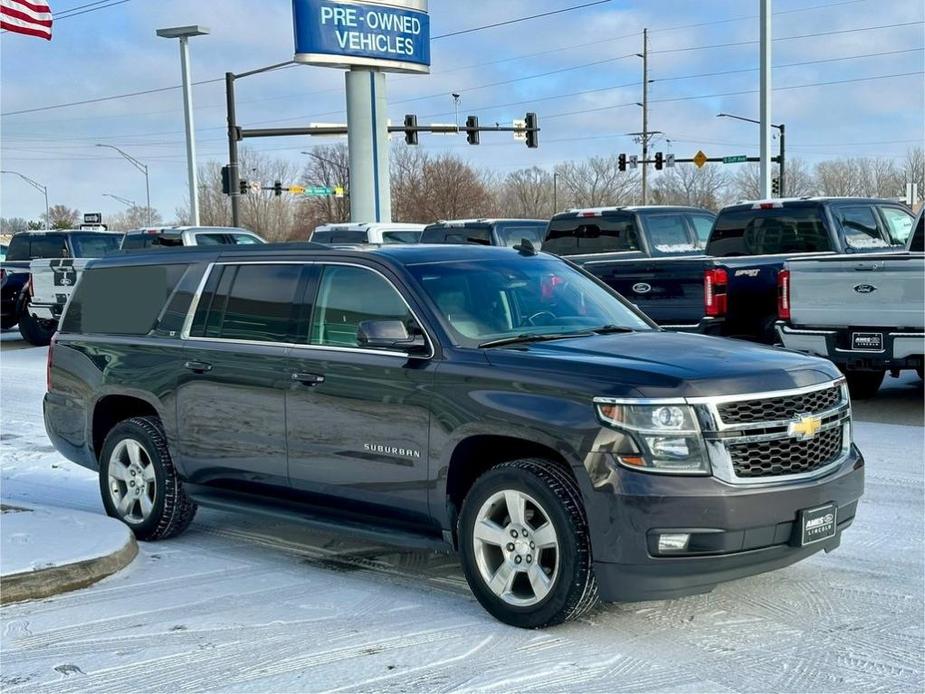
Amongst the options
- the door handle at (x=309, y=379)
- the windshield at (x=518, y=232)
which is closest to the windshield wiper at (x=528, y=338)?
the door handle at (x=309, y=379)

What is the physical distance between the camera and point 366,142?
109 feet

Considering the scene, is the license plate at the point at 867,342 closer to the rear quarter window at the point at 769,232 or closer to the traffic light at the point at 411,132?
the rear quarter window at the point at 769,232

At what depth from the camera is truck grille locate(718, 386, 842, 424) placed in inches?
189

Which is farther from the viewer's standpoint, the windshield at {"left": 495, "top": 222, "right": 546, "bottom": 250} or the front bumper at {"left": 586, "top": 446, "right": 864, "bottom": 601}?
the windshield at {"left": 495, "top": 222, "right": 546, "bottom": 250}

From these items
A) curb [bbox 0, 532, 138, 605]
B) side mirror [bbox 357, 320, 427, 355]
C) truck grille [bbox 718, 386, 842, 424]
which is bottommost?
curb [bbox 0, 532, 138, 605]

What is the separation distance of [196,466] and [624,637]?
2.98 m

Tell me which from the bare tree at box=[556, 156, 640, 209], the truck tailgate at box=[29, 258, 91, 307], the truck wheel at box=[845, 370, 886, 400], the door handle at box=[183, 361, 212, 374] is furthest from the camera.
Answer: the bare tree at box=[556, 156, 640, 209]

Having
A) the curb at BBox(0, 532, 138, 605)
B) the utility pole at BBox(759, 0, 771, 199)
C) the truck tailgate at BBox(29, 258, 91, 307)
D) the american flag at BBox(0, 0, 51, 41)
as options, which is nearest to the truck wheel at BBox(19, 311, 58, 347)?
the truck tailgate at BBox(29, 258, 91, 307)

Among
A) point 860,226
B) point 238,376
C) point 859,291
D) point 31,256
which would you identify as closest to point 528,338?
point 238,376

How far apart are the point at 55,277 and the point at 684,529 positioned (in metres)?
17.2

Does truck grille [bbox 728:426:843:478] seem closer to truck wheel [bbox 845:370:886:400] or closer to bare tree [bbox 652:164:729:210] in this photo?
truck wheel [bbox 845:370:886:400]

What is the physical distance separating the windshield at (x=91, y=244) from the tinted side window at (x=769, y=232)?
1311 centimetres

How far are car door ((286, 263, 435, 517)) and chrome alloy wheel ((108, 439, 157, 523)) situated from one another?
1.45 metres

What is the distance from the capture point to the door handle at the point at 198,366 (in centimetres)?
665
